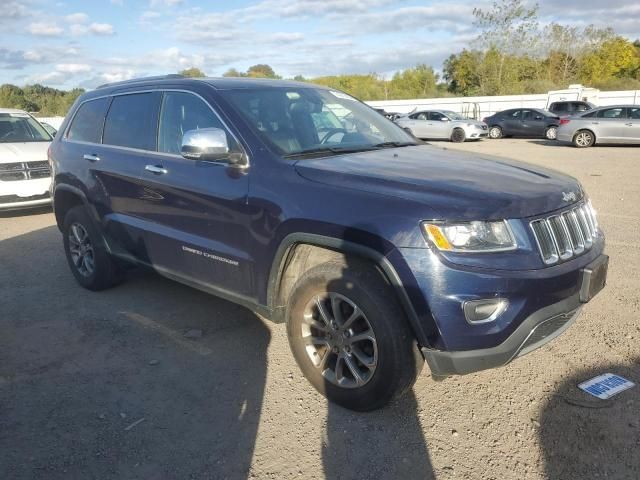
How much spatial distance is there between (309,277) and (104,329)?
7.11 ft

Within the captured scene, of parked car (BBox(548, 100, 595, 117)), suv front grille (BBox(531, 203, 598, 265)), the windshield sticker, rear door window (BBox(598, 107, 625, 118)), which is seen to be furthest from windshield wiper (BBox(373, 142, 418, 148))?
parked car (BBox(548, 100, 595, 117))

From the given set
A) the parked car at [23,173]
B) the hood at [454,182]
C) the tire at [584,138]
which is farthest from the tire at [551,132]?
the hood at [454,182]

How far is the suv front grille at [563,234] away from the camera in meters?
2.69

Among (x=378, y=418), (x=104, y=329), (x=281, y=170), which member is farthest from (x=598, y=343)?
(x=104, y=329)

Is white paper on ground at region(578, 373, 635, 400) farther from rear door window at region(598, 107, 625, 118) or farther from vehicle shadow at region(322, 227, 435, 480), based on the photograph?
rear door window at region(598, 107, 625, 118)

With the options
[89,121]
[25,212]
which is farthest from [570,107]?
[89,121]

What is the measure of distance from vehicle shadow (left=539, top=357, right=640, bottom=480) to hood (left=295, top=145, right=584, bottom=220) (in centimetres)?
117

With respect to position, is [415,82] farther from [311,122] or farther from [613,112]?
[311,122]

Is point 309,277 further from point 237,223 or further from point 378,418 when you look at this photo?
point 378,418

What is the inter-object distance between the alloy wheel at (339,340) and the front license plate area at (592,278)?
114 centimetres

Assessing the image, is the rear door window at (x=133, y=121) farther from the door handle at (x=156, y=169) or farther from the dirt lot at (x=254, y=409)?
the dirt lot at (x=254, y=409)

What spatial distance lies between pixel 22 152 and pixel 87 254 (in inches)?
186

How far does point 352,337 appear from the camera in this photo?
2.98 m

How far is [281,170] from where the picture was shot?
317 centimetres
